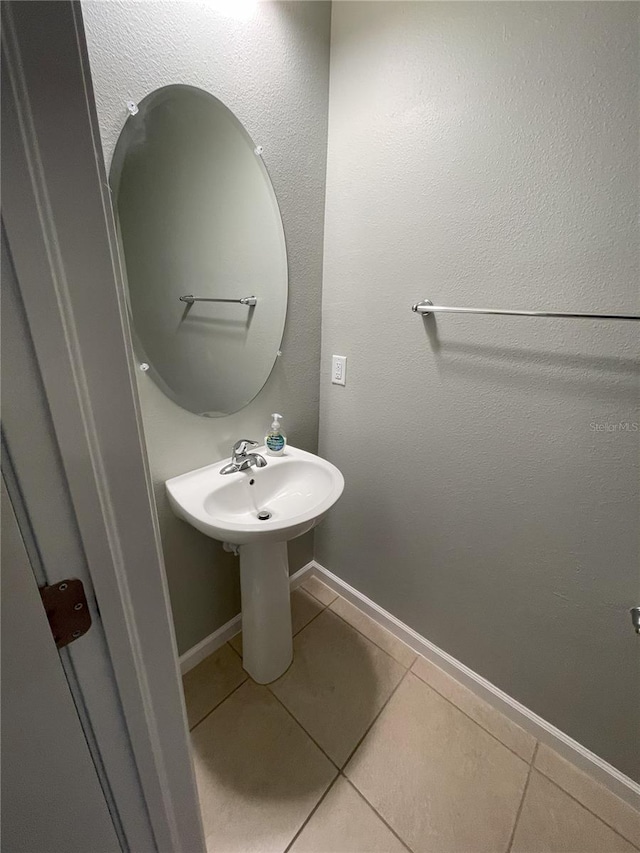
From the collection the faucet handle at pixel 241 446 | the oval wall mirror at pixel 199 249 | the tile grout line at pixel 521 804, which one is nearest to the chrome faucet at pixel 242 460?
the faucet handle at pixel 241 446

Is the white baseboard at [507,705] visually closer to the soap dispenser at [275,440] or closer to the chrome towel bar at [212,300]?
the soap dispenser at [275,440]

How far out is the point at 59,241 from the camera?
31cm

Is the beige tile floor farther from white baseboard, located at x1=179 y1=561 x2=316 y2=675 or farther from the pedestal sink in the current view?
the pedestal sink

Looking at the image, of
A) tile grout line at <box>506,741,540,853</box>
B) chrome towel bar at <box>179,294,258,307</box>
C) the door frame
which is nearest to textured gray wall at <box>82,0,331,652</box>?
chrome towel bar at <box>179,294,258,307</box>

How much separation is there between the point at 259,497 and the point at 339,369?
22.8 inches

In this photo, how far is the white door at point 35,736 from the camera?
321mm

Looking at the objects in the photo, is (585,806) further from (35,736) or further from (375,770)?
(35,736)

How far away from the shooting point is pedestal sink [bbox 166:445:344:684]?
1.09 metres

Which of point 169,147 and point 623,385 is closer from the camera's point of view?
point 623,385

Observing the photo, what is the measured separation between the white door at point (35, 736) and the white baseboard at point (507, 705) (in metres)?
1.22

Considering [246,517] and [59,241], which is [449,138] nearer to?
[59,241]

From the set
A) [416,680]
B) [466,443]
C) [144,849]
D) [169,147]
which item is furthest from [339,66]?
[416,680]

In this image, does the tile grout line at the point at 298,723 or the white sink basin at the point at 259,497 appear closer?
the white sink basin at the point at 259,497

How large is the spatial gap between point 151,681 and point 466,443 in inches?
38.4
